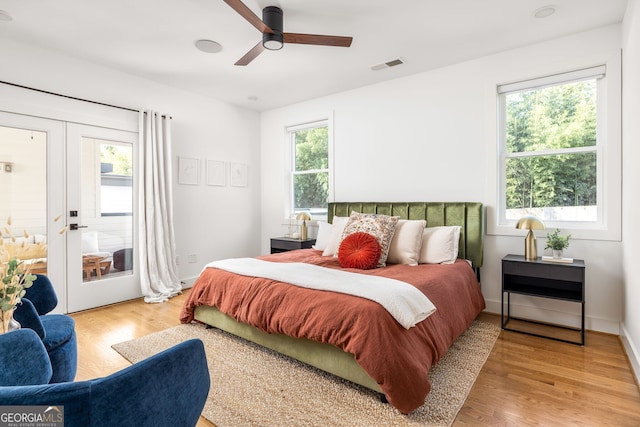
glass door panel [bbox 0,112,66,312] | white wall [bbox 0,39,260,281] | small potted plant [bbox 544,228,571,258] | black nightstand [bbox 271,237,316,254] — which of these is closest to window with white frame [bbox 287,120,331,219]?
black nightstand [bbox 271,237,316,254]

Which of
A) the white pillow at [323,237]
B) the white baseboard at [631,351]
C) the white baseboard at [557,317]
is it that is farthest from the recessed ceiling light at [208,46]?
the white baseboard at [631,351]

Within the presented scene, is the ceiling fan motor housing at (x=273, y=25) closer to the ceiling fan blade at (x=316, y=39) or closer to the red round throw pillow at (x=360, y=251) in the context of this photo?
the ceiling fan blade at (x=316, y=39)

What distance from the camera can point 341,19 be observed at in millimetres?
2801

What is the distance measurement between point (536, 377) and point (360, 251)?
59.9 inches

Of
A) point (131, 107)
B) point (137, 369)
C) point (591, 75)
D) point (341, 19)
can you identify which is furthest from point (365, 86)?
point (137, 369)

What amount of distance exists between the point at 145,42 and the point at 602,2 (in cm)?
389

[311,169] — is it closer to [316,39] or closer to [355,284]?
[316,39]

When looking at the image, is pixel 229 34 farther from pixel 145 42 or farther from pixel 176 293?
pixel 176 293

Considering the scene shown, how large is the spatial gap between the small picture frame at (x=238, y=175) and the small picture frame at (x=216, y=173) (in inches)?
6.2

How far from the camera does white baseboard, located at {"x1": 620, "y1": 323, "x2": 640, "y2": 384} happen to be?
2179mm

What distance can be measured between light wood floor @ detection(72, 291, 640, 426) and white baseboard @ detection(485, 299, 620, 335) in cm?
8

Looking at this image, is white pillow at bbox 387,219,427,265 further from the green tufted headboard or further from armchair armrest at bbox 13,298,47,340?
armchair armrest at bbox 13,298,47,340

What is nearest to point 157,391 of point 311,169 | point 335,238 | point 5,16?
point 335,238

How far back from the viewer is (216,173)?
4859mm
